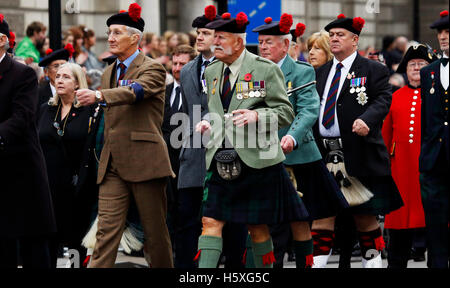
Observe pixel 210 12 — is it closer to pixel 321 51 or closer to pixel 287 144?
pixel 287 144

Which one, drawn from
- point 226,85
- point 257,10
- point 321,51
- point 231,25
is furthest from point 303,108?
point 257,10

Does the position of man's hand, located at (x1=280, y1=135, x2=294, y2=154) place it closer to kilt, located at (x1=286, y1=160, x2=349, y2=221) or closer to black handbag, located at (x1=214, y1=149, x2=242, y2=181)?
black handbag, located at (x1=214, y1=149, x2=242, y2=181)

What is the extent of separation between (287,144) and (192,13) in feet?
40.3

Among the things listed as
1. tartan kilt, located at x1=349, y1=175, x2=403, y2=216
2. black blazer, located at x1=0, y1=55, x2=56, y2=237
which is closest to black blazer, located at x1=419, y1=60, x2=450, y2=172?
tartan kilt, located at x1=349, y1=175, x2=403, y2=216

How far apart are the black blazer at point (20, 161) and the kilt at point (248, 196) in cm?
120

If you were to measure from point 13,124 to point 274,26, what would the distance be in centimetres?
239

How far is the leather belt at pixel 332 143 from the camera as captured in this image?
8914 millimetres

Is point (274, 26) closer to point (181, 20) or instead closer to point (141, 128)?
point (141, 128)

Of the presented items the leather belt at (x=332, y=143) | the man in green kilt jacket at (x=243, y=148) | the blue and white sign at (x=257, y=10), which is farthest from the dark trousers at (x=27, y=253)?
the blue and white sign at (x=257, y=10)

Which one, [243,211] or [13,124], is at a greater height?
[13,124]

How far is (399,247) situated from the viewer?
9422mm
